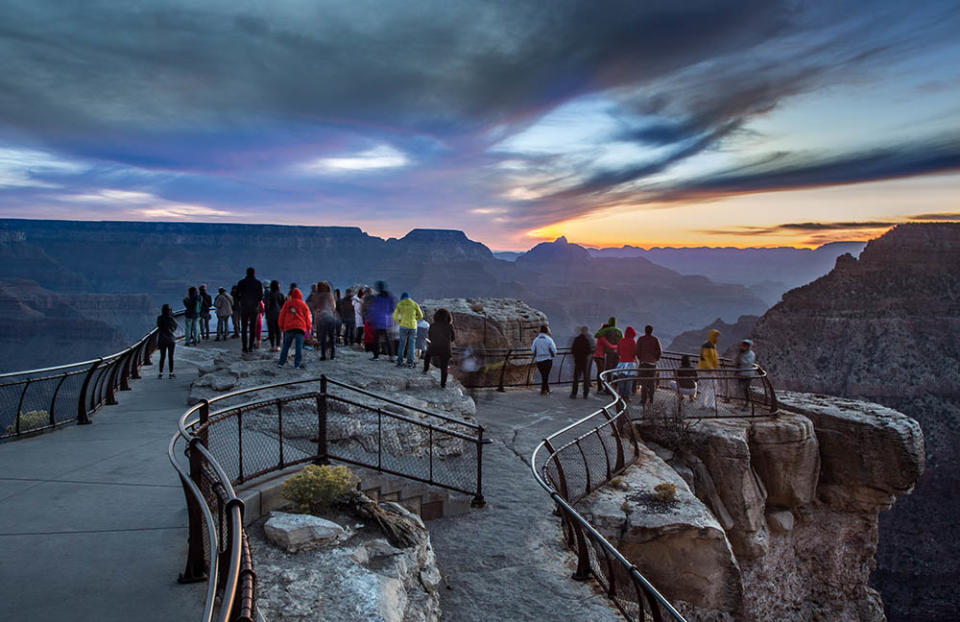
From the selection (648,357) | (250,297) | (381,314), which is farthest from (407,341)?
(648,357)

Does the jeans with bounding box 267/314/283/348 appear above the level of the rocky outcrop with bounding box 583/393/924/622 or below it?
above

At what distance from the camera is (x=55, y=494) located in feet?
19.1

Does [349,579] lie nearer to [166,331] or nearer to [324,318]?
[324,318]

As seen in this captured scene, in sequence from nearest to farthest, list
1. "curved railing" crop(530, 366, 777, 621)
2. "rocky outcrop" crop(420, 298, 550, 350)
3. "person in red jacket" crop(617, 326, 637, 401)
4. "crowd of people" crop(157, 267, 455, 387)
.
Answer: "curved railing" crop(530, 366, 777, 621), "crowd of people" crop(157, 267, 455, 387), "person in red jacket" crop(617, 326, 637, 401), "rocky outcrop" crop(420, 298, 550, 350)

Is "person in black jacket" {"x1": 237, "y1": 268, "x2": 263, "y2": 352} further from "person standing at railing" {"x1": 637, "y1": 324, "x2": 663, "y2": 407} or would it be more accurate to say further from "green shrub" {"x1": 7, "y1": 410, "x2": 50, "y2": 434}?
"person standing at railing" {"x1": 637, "y1": 324, "x2": 663, "y2": 407}

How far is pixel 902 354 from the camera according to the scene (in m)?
73.8

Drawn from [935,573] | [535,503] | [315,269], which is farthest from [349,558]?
[315,269]

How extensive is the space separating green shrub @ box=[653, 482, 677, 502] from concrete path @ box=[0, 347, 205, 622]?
22.3 ft

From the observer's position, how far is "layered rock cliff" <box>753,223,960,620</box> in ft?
157

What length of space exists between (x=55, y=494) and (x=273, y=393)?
4432 millimetres

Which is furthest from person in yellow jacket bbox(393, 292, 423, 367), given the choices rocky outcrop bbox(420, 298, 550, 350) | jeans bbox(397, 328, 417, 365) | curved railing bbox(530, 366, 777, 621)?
rocky outcrop bbox(420, 298, 550, 350)

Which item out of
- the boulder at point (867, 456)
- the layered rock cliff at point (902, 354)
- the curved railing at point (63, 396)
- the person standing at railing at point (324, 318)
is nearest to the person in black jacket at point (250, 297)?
the person standing at railing at point (324, 318)

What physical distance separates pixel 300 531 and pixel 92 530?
1798 mm

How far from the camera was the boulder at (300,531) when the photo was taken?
5.24 metres
